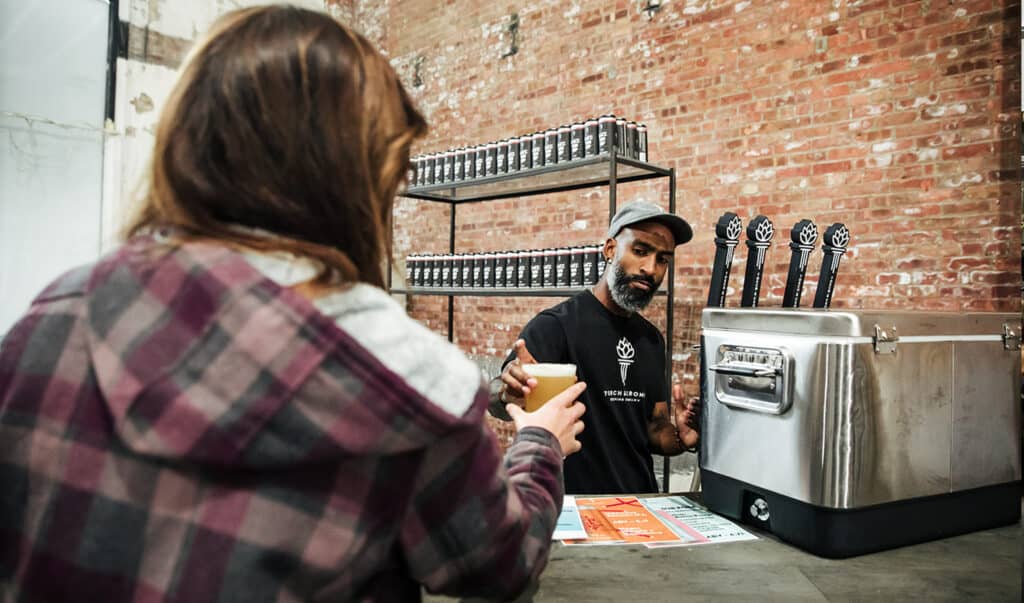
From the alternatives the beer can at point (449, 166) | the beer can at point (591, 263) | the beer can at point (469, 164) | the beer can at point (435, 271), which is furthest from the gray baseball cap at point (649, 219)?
the beer can at point (435, 271)

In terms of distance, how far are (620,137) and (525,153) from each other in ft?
1.98

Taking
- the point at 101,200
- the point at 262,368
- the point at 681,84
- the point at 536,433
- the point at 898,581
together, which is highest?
the point at 681,84

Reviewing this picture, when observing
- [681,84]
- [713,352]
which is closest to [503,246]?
[681,84]

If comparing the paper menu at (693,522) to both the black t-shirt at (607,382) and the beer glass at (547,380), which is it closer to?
the beer glass at (547,380)

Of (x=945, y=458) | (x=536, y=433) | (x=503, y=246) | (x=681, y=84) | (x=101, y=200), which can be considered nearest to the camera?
(x=536, y=433)

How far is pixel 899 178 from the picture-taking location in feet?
9.71

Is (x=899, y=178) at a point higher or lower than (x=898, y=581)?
higher

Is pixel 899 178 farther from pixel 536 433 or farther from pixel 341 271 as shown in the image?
pixel 341 271

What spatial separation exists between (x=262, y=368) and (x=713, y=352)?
1103 millimetres

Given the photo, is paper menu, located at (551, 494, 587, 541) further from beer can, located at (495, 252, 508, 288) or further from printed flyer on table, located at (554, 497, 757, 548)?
beer can, located at (495, 252, 508, 288)

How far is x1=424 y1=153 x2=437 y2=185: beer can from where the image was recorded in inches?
170

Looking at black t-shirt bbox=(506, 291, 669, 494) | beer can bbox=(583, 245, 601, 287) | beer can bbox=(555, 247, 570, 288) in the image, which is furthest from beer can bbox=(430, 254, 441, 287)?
black t-shirt bbox=(506, 291, 669, 494)

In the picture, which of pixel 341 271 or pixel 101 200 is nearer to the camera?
pixel 341 271

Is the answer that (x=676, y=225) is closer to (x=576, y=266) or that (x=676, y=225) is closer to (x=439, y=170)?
(x=576, y=266)
